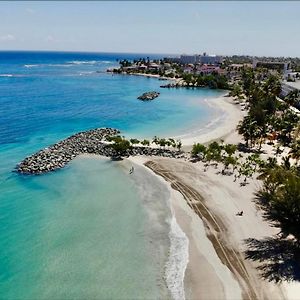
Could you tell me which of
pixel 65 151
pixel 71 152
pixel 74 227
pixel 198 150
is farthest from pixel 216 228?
pixel 65 151

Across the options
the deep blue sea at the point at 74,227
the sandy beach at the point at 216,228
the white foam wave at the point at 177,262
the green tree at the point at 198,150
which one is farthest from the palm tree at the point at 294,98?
the white foam wave at the point at 177,262

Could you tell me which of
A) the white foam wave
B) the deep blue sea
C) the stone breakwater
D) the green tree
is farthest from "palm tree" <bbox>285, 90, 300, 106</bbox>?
the white foam wave

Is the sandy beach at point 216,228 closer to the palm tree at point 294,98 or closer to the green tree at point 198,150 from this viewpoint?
the green tree at point 198,150

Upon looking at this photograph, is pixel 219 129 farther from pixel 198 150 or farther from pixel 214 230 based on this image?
pixel 214 230

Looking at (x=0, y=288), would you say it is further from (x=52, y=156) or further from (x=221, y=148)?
(x=221, y=148)

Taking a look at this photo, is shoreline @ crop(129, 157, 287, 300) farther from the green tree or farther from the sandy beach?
the green tree
